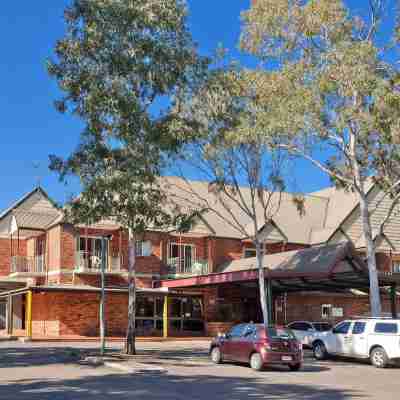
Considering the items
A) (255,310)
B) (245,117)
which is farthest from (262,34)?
(255,310)

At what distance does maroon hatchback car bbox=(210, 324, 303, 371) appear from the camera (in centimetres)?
2020

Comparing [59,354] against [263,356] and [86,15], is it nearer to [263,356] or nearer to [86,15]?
[263,356]

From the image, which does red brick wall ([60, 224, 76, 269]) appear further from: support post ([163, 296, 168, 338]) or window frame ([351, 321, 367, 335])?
window frame ([351, 321, 367, 335])

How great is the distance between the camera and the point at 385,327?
22.9 metres

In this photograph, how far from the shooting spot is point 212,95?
90.9ft

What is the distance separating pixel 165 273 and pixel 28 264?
8886 mm

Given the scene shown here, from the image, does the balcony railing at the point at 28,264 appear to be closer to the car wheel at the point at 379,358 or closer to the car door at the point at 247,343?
the car door at the point at 247,343

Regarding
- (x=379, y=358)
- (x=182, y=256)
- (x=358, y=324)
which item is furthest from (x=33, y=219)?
(x=379, y=358)

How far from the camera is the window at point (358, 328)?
23875mm

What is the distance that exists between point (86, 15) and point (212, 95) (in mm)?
6164

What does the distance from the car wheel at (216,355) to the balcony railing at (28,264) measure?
76.1 feet

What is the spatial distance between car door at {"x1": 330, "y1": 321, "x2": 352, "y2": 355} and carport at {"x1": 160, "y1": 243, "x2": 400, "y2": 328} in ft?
19.3

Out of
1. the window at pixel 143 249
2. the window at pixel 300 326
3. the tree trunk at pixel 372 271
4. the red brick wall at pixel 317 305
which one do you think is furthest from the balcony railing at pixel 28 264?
the tree trunk at pixel 372 271

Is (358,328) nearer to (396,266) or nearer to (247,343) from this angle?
(247,343)
